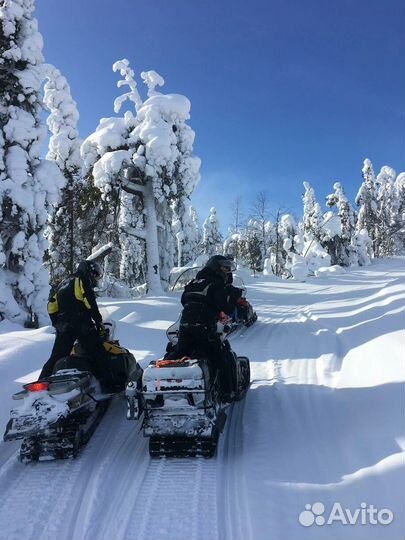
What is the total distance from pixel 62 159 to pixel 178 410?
2294 cm

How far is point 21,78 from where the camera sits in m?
15.9

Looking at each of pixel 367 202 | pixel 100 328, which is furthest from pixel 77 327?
pixel 367 202

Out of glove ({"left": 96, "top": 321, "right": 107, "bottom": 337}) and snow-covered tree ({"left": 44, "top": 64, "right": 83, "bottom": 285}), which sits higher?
snow-covered tree ({"left": 44, "top": 64, "right": 83, "bottom": 285})

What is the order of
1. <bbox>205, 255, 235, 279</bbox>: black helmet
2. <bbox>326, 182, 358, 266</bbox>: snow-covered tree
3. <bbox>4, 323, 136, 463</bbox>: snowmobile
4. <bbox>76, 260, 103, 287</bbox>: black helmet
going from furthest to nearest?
<bbox>326, 182, 358, 266</bbox>: snow-covered tree
<bbox>205, 255, 235, 279</bbox>: black helmet
<bbox>76, 260, 103, 287</bbox>: black helmet
<bbox>4, 323, 136, 463</bbox>: snowmobile

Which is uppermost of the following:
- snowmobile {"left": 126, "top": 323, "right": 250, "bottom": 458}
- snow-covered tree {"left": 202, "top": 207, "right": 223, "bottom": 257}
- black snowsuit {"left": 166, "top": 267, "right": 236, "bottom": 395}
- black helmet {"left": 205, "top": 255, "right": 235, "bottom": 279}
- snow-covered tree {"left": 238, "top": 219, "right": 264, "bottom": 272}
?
snow-covered tree {"left": 202, "top": 207, "right": 223, "bottom": 257}

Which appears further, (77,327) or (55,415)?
(77,327)

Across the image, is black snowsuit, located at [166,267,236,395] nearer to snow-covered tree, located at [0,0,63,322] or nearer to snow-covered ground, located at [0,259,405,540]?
snow-covered ground, located at [0,259,405,540]

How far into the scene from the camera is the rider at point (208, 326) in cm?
530

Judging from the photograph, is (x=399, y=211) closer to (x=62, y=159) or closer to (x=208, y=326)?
(x=62, y=159)

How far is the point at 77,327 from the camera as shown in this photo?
543cm

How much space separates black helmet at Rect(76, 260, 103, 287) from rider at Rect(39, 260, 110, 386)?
0.08 metres

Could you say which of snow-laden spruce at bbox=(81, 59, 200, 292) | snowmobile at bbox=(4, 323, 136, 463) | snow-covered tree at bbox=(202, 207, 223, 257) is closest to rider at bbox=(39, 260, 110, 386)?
snowmobile at bbox=(4, 323, 136, 463)

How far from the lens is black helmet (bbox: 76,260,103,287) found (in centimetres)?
565

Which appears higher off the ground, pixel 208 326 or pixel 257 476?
pixel 208 326
